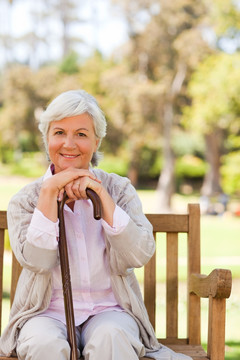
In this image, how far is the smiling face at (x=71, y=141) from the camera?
2656 mm

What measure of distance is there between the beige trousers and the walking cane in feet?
0.10

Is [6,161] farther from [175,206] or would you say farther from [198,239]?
[198,239]

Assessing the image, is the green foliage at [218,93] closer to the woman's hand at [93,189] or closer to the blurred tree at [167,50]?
the blurred tree at [167,50]

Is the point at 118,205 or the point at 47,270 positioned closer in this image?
the point at 47,270

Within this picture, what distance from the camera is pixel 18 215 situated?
2648mm

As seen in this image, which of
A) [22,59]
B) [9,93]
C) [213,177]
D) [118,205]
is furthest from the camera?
[22,59]

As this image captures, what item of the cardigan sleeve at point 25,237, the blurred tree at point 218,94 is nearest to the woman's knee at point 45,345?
the cardigan sleeve at point 25,237

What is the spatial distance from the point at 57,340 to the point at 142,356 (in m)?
0.42

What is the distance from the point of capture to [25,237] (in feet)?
8.43

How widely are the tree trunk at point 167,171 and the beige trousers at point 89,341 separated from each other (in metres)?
21.9

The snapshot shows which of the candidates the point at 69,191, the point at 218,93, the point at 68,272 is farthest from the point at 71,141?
the point at 218,93

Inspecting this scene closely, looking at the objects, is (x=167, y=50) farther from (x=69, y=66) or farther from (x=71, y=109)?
(x=71, y=109)

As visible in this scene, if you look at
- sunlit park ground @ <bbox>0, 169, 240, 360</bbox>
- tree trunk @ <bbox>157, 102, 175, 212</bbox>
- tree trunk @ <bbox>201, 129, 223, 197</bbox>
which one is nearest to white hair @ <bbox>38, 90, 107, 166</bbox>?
sunlit park ground @ <bbox>0, 169, 240, 360</bbox>

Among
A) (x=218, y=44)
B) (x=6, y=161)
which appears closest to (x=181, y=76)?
(x=218, y=44)
